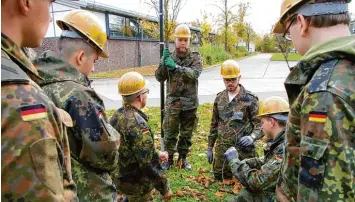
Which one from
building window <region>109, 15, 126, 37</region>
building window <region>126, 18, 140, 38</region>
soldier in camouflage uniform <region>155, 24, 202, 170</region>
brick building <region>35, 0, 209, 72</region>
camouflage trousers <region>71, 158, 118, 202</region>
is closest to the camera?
camouflage trousers <region>71, 158, 118, 202</region>

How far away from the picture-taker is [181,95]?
565cm

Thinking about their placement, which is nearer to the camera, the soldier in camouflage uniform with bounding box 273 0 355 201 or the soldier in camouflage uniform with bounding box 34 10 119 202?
the soldier in camouflage uniform with bounding box 273 0 355 201

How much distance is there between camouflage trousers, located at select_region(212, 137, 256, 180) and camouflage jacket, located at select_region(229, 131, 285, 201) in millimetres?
1334

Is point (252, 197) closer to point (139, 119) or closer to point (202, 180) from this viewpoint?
point (139, 119)

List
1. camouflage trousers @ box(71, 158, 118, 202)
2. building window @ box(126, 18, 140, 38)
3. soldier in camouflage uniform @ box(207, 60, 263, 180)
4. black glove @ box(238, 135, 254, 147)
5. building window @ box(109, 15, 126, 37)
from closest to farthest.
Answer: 1. camouflage trousers @ box(71, 158, 118, 202)
2. black glove @ box(238, 135, 254, 147)
3. soldier in camouflage uniform @ box(207, 60, 263, 180)
4. building window @ box(109, 15, 126, 37)
5. building window @ box(126, 18, 140, 38)

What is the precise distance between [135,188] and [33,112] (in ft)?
8.35

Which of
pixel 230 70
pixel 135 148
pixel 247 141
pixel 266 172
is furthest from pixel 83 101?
pixel 230 70

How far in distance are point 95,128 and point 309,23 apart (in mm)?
1413

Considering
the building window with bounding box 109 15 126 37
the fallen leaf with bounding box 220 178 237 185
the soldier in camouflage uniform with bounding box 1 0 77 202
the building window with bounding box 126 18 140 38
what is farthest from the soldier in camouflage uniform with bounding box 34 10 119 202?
the building window with bounding box 126 18 140 38

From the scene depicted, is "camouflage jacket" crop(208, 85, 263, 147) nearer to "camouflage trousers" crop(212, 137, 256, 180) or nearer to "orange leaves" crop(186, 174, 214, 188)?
"camouflage trousers" crop(212, 137, 256, 180)

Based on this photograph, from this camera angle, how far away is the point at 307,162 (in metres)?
1.54

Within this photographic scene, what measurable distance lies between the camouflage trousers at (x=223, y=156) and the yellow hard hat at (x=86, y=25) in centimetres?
287

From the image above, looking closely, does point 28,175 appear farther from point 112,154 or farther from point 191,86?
point 191,86

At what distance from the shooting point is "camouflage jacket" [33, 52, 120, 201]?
2.14m
